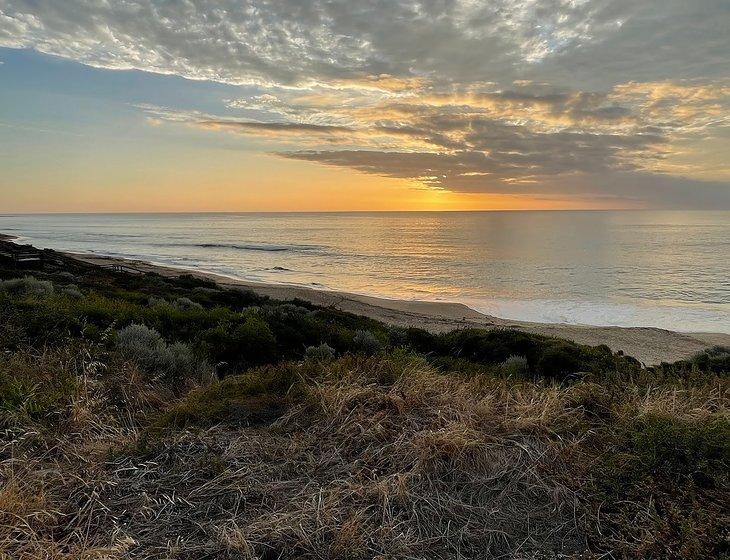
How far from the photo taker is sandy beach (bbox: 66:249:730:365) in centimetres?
1998

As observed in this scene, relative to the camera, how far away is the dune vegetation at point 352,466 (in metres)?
2.82

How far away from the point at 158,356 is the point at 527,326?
20.6 meters

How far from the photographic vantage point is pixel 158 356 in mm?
6633

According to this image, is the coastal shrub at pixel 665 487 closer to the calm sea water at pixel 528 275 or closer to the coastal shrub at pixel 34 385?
the coastal shrub at pixel 34 385

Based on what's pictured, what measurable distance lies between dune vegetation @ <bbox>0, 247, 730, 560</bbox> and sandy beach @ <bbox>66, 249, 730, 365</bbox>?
15.7 meters

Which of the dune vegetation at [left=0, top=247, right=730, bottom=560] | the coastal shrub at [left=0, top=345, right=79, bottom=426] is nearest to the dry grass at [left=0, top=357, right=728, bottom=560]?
the dune vegetation at [left=0, top=247, right=730, bottom=560]

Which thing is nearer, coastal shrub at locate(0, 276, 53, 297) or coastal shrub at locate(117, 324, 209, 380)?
coastal shrub at locate(117, 324, 209, 380)

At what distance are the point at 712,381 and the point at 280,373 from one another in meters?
4.96

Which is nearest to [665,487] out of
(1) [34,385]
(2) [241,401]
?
(2) [241,401]

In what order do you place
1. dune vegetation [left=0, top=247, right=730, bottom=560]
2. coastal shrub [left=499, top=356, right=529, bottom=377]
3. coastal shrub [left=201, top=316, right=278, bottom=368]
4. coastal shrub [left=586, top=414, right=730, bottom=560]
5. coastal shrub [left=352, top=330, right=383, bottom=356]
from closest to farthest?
1. coastal shrub [left=586, top=414, right=730, bottom=560]
2. dune vegetation [left=0, top=247, right=730, bottom=560]
3. coastal shrub [left=201, top=316, right=278, bottom=368]
4. coastal shrub [left=499, top=356, right=529, bottom=377]
5. coastal shrub [left=352, top=330, right=383, bottom=356]

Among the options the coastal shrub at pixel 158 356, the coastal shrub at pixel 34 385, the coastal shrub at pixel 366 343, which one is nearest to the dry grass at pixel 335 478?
the coastal shrub at pixel 34 385

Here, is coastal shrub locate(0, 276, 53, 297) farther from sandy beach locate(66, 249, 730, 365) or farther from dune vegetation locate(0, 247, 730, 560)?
sandy beach locate(66, 249, 730, 365)

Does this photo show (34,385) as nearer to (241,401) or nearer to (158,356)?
(241,401)

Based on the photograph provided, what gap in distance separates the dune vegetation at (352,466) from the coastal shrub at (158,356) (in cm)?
45
